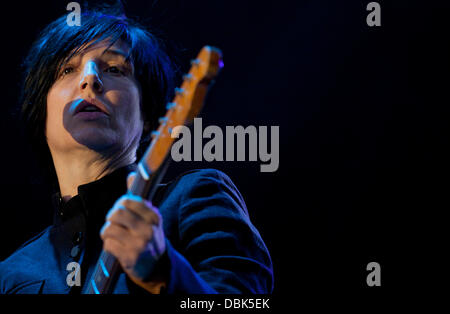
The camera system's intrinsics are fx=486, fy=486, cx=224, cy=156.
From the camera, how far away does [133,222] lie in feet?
2.77

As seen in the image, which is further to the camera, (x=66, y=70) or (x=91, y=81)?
(x=66, y=70)

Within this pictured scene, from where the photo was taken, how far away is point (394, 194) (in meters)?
2.83

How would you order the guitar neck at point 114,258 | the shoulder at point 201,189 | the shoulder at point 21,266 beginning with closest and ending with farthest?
the guitar neck at point 114,258 → the shoulder at point 201,189 → the shoulder at point 21,266

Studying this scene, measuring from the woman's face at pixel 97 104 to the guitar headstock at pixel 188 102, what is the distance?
747 mm

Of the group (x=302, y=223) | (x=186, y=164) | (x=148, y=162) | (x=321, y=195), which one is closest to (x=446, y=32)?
(x=321, y=195)

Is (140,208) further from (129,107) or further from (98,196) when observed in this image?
(129,107)

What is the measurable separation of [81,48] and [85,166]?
0.45 metres

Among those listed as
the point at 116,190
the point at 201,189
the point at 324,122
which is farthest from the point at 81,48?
the point at 324,122

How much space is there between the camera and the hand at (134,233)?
2.78 ft

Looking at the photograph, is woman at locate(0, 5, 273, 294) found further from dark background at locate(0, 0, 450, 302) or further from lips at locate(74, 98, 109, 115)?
dark background at locate(0, 0, 450, 302)

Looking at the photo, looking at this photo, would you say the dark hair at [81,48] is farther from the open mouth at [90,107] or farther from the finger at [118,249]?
the finger at [118,249]

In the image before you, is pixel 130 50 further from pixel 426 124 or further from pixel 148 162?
pixel 426 124

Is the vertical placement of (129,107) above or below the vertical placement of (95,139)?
above

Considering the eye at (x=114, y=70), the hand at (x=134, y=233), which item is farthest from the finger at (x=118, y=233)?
the eye at (x=114, y=70)
